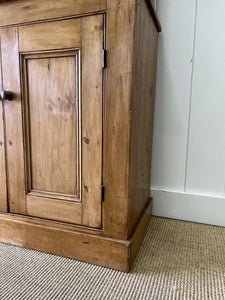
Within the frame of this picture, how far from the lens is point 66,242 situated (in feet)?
2.82

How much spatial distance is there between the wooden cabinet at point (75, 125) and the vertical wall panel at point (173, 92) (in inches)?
7.9

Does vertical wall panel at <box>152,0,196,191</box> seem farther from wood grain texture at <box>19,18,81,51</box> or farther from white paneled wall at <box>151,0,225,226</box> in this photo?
wood grain texture at <box>19,18,81,51</box>

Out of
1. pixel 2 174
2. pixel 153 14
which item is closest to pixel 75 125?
pixel 2 174

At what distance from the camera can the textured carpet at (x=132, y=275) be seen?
69cm

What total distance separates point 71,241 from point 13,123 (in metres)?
0.52

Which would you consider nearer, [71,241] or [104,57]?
[104,57]

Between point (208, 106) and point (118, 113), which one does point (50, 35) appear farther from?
point (208, 106)

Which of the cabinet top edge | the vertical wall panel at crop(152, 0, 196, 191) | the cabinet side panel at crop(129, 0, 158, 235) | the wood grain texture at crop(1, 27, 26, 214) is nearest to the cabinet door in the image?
the wood grain texture at crop(1, 27, 26, 214)

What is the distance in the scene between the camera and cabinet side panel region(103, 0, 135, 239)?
702 millimetres

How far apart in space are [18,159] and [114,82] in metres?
0.51

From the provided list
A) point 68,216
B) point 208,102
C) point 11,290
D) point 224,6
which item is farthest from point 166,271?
point 224,6

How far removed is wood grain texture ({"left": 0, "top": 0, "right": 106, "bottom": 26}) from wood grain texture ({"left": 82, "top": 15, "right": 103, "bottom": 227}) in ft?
0.12

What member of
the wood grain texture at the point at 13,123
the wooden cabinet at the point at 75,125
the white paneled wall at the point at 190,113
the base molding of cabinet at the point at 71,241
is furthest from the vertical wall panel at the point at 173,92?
the wood grain texture at the point at 13,123

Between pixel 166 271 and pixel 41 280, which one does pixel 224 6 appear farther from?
pixel 41 280
